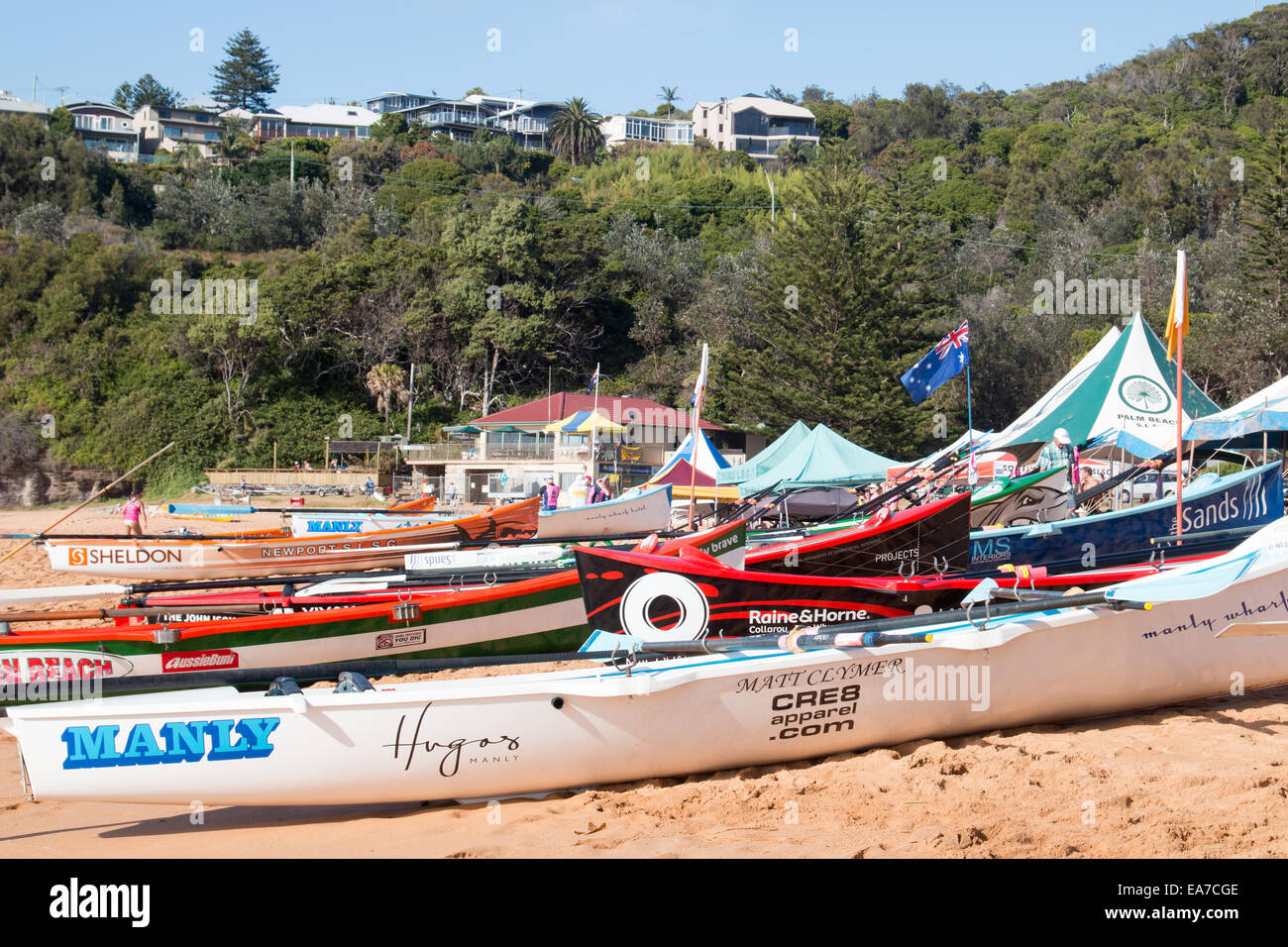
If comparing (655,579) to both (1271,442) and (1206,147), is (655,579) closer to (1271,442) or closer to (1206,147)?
(1271,442)

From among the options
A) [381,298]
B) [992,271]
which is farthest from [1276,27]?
[381,298]

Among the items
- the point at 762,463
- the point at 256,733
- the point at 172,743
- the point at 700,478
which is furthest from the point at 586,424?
the point at 172,743

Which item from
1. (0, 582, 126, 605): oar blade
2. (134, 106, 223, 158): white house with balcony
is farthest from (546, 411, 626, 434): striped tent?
(134, 106, 223, 158): white house with balcony

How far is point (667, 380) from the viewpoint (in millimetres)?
43312

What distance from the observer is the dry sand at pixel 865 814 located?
4375 millimetres

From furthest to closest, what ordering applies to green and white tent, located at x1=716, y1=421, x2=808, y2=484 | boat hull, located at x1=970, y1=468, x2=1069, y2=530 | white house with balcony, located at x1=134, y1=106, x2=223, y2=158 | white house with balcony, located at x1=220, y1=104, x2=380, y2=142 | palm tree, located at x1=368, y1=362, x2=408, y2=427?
white house with balcony, located at x1=220, y1=104, x2=380, y2=142 → white house with balcony, located at x1=134, y1=106, x2=223, y2=158 → palm tree, located at x1=368, y1=362, x2=408, y2=427 → green and white tent, located at x1=716, y1=421, x2=808, y2=484 → boat hull, located at x1=970, y1=468, x2=1069, y2=530

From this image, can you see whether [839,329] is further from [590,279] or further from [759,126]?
[759,126]

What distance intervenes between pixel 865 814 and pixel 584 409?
102 ft

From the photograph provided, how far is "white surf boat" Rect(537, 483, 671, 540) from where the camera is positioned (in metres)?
15.1

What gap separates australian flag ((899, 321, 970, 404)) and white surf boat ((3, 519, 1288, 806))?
682 cm

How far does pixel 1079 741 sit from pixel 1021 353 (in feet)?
117

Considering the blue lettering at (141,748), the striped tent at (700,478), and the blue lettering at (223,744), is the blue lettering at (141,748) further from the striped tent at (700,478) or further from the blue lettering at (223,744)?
the striped tent at (700,478)

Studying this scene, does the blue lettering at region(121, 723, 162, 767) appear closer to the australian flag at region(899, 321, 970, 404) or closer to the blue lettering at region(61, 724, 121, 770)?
the blue lettering at region(61, 724, 121, 770)

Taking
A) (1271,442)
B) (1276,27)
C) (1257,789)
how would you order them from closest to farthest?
(1257,789) < (1271,442) < (1276,27)
